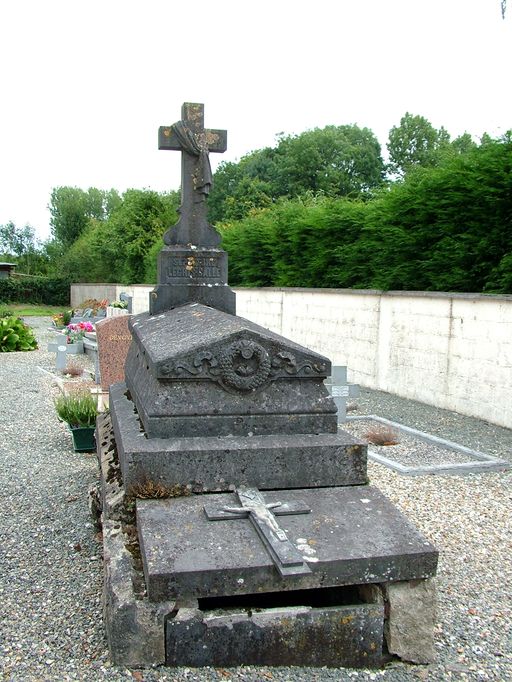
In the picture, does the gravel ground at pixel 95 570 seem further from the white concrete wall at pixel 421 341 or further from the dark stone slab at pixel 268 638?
the white concrete wall at pixel 421 341

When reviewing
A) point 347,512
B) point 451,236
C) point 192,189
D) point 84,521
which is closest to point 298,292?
point 451,236

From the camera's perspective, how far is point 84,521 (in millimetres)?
4965

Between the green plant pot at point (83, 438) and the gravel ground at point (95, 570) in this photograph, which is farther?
the green plant pot at point (83, 438)

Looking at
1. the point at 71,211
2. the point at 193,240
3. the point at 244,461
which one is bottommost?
the point at 244,461

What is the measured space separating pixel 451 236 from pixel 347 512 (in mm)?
7142

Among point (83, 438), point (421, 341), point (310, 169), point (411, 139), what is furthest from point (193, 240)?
point (411, 139)

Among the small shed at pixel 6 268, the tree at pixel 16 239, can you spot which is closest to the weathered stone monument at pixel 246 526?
the small shed at pixel 6 268

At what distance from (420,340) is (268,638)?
25.5 feet

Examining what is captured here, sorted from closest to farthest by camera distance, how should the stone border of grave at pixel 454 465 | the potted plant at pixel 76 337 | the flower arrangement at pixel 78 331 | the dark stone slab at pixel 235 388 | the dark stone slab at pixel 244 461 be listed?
the dark stone slab at pixel 244 461, the dark stone slab at pixel 235 388, the stone border of grave at pixel 454 465, the potted plant at pixel 76 337, the flower arrangement at pixel 78 331

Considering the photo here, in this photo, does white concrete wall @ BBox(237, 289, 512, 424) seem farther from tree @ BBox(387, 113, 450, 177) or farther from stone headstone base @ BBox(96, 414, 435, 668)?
tree @ BBox(387, 113, 450, 177)

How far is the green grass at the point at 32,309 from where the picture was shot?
35.6 metres

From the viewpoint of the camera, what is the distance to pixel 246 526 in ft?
11.0

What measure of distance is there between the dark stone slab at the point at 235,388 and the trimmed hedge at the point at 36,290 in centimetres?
4073

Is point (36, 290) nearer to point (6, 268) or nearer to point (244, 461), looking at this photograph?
point (6, 268)
